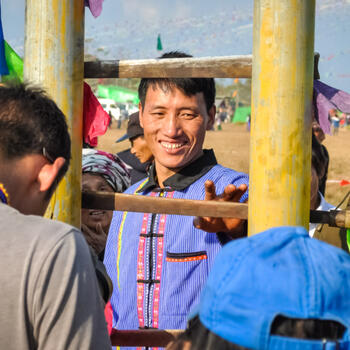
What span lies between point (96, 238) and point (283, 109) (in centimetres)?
174

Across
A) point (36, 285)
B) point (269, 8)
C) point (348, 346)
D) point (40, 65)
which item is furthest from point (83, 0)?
point (348, 346)

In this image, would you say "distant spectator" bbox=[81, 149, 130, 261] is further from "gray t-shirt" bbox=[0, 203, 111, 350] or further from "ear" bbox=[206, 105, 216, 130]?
"gray t-shirt" bbox=[0, 203, 111, 350]

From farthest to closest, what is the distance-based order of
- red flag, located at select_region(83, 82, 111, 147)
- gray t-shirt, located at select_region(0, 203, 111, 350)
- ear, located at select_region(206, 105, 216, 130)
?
ear, located at select_region(206, 105, 216, 130), red flag, located at select_region(83, 82, 111, 147), gray t-shirt, located at select_region(0, 203, 111, 350)

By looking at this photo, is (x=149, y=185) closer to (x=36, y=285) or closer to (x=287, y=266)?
(x=36, y=285)

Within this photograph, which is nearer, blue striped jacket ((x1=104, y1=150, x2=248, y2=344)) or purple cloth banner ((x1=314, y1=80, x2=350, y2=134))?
purple cloth banner ((x1=314, y1=80, x2=350, y2=134))

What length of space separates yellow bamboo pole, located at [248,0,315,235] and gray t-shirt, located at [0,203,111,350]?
0.55 m

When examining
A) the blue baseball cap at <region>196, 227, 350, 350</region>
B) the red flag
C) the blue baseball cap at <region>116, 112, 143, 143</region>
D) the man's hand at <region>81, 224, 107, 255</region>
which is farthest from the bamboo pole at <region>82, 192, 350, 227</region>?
the blue baseball cap at <region>116, 112, 143, 143</region>

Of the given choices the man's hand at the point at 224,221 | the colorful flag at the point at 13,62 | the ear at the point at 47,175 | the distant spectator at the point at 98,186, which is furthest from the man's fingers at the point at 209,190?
the distant spectator at the point at 98,186

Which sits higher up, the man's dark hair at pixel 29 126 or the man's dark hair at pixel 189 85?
the man's dark hair at pixel 189 85

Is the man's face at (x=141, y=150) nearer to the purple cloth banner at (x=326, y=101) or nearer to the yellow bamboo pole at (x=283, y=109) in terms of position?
the purple cloth banner at (x=326, y=101)

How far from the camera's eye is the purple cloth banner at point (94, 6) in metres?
1.88

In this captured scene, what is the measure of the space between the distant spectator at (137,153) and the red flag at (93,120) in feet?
8.69

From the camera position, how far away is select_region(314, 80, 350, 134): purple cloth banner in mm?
1721

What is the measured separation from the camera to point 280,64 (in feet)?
5.05
